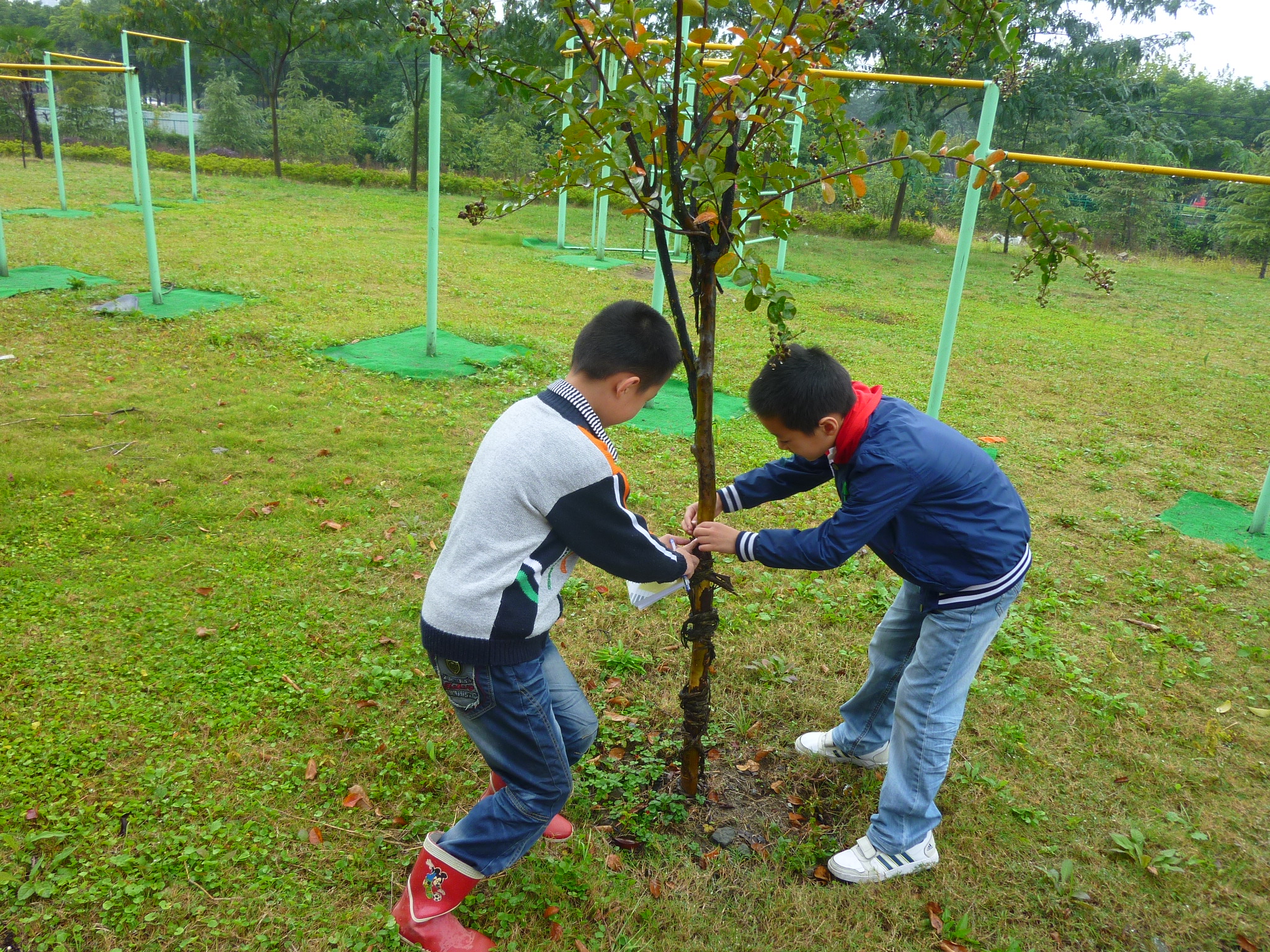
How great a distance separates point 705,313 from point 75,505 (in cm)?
374

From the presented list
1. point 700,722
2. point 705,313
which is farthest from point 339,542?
point 705,313

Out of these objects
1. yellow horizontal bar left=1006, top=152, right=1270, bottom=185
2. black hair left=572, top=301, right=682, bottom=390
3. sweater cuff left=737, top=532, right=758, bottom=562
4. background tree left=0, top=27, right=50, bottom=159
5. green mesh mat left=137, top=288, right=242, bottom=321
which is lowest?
green mesh mat left=137, top=288, right=242, bottom=321

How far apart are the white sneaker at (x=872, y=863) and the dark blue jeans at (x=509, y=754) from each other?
3.08 ft

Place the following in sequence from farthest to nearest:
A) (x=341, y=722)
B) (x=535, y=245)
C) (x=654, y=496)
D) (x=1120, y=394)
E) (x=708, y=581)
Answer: (x=535, y=245) → (x=1120, y=394) → (x=654, y=496) → (x=341, y=722) → (x=708, y=581)

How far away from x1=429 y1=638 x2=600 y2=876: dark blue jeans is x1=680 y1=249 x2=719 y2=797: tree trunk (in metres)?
0.50

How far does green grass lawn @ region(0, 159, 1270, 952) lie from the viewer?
7.77 ft

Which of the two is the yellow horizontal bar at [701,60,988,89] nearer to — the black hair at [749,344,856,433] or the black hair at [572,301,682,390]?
the black hair at [749,344,856,433]

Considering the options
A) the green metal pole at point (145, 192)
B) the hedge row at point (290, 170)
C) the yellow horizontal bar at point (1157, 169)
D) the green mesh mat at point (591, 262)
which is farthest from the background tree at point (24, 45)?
the yellow horizontal bar at point (1157, 169)

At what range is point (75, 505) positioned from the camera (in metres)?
4.28

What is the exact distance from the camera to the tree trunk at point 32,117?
71.1 ft

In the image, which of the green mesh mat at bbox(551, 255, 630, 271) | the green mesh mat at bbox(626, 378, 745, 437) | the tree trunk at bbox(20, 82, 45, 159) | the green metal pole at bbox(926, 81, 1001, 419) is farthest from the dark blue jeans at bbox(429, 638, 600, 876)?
the tree trunk at bbox(20, 82, 45, 159)

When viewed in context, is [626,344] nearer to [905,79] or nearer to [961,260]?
[961,260]

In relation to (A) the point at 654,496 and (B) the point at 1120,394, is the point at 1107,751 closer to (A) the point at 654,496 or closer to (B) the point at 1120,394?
(A) the point at 654,496

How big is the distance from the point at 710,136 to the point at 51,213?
1543 cm
